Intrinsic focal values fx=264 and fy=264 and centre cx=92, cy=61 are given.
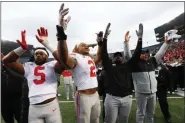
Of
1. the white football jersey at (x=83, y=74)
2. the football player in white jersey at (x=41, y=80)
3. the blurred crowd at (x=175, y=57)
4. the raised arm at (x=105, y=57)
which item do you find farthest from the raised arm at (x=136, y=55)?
the blurred crowd at (x=175, y=57)

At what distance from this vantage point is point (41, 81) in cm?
377

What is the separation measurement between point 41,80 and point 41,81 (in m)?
0.01

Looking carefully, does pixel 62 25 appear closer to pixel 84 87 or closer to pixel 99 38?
pixel 84 87

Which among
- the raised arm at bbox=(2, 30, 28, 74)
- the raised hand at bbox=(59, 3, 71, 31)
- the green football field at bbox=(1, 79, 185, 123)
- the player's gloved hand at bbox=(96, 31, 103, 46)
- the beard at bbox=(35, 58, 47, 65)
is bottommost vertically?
the green football field at bbox=(1, 79, 185, 123)

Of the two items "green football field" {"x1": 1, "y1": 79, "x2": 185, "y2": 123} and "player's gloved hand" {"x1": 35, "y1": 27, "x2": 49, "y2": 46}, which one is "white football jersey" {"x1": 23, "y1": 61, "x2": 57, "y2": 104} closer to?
"player's gloved hand" {"x1": 35, "y1": 27, "x2": 49, "y2": 46}

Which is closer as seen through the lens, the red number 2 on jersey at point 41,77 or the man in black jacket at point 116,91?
the red number 2 on jersey at point 41,77

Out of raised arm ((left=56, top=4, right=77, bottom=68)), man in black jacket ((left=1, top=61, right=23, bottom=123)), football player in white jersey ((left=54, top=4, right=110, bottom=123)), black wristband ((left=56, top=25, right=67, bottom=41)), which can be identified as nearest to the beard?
football player in white jersey ((left=54, top=4, right=110, bottom=123))

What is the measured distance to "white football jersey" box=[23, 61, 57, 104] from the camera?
3.71 m

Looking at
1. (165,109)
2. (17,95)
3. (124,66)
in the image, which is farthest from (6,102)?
(165,109)

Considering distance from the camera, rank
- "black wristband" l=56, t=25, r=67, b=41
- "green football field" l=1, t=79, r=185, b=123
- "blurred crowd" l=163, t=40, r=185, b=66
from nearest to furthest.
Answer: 1. "black wristband" l=56, t=25, r=67, b=41
2. "green football field" l=1, t=79, r=185, b=123
3. "blurred crowd" l=163, t=40, r=185, b=66

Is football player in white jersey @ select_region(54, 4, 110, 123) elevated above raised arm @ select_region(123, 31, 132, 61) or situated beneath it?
situated beneath

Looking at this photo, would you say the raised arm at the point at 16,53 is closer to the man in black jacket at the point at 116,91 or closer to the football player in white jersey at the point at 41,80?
the football player in white jersey at the point at 41,80

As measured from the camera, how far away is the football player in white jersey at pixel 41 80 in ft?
12.0

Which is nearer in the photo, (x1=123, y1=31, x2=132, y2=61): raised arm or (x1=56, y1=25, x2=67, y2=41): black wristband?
(x1=56, y1=25, x2=67, y2=41): black wristband
